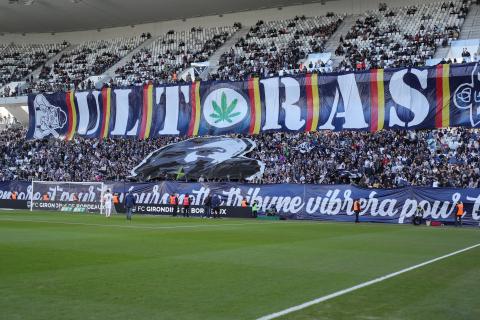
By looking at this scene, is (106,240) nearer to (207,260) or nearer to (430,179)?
(207,260)

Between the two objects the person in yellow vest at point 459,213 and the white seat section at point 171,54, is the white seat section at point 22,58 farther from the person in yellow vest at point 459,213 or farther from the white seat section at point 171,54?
the person in yellow vest at point 459,213

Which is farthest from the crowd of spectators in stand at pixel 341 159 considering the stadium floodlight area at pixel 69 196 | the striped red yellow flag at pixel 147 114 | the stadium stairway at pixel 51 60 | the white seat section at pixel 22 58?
the white seat section at pixel 22 58

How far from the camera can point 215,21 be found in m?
66.4

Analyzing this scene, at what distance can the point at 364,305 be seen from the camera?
301 inches

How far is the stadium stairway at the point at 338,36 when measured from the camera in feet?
162

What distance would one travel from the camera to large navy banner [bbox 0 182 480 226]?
3095 centimetres

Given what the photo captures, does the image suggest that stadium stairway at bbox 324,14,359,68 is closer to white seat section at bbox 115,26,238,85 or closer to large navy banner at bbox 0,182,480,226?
white seat section at bbox 115,26,238,85

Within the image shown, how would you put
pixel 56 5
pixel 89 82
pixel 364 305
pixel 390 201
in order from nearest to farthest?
pixel 364 305 < pixel 390 201 < pixel 89 82 < pixel 56 5

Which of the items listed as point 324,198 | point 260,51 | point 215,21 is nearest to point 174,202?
point 324,198

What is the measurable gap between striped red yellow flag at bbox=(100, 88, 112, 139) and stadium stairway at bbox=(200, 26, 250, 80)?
15.8 meters

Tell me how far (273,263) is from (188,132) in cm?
2466

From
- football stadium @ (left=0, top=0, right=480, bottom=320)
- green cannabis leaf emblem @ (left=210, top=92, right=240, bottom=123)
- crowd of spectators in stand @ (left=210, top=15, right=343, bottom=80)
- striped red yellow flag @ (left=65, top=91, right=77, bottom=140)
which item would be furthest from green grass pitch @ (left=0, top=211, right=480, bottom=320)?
crowd of spectators in stand @ (left=210, top=15, right=343, bottom=80)

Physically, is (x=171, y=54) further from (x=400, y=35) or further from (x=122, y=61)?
(x=400, y=35)

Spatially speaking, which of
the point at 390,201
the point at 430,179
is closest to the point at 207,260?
the point at 390,201
